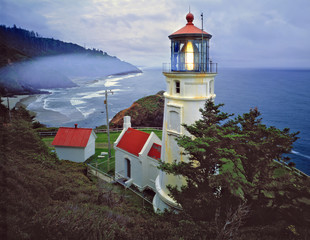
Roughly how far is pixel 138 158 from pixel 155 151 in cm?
104

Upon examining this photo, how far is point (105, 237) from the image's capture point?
4.20 metres

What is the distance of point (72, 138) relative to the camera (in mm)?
17344

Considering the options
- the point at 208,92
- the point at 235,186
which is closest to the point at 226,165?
the point at 235,186

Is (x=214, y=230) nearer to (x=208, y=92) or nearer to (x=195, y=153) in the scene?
(x=195, y=153)

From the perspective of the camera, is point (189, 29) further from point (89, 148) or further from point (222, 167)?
point (89, 148)

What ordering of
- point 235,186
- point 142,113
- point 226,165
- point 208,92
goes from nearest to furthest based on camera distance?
point 235,186
point 226,165
point 208,92
point 142,113

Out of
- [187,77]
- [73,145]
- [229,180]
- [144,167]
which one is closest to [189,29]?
[187,77]

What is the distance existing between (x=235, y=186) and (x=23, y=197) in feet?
16.8

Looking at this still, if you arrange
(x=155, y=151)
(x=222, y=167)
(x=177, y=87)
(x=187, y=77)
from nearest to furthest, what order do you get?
(x=222, y=167), (x=187, y=77), (x=177, y=87), (x=155, y=151)

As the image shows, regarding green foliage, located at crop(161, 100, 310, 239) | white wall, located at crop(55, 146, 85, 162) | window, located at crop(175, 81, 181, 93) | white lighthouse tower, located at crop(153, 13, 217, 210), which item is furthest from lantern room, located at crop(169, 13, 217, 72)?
white wall, located at crop(55, 146, 85, 162)

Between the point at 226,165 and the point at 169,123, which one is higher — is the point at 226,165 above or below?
below

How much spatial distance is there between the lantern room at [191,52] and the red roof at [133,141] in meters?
5.54

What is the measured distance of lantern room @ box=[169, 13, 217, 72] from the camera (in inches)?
310

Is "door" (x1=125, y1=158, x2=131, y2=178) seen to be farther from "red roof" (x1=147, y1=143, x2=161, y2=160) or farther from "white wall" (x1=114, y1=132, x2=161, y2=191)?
"red roof" (x1=147, y1=143, x2=161, y2=160)
